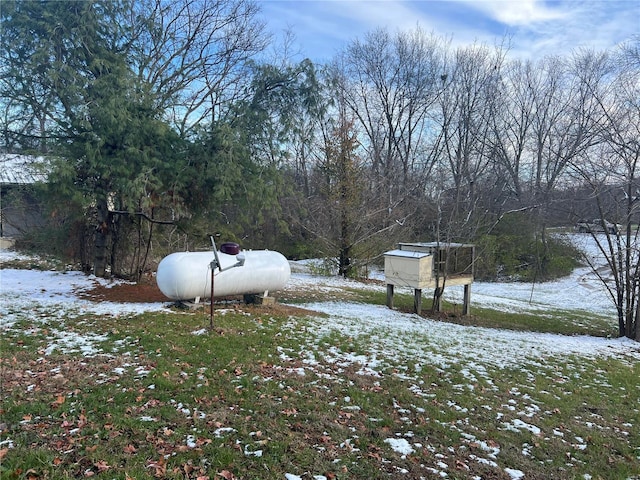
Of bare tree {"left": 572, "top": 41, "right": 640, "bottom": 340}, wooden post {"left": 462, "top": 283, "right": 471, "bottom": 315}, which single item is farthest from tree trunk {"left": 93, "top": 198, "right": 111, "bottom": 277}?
bare tree {"left": 572, "top": 41, "right": 640, "bottom": 340}

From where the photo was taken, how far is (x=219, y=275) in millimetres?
7980

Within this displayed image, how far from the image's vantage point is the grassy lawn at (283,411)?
315 cm

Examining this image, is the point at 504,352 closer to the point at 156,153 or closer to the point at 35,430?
the point at 35,430

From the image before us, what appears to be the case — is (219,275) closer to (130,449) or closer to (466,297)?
(130,449)

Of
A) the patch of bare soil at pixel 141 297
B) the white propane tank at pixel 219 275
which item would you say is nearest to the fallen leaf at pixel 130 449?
the white propane tank at pixel 219 275

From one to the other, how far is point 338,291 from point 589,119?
8.10 m

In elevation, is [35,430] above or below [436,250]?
below

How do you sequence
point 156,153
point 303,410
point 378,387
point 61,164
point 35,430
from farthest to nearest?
point 156,153 < point 61,164 < point 378,387 < point 303,410 < point 35,430

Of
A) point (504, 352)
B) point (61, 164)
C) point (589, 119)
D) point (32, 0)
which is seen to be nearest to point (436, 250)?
point (504, 352)

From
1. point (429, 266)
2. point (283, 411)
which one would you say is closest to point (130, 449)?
point (283, 411)

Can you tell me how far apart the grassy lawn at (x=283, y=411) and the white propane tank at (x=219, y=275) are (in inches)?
50.6

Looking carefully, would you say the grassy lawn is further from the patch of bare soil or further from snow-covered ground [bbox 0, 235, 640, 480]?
the patch of bare soil

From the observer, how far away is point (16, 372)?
443cm

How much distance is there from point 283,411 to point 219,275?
441cm
